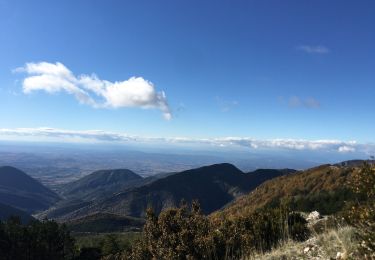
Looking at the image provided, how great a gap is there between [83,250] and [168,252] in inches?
2244

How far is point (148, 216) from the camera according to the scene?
12875mm

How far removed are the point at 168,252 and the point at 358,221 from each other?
6883 millimetres

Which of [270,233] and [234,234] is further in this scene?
[270,233]

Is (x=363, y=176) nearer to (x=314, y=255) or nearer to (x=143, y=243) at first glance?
(x=314, y=255)

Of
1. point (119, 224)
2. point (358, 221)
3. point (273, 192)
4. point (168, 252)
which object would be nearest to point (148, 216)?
point (168, 252)

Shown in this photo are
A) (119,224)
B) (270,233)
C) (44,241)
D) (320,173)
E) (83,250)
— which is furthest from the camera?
(119,224)

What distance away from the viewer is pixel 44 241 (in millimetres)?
56781

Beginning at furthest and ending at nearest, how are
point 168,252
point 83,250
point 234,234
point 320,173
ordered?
1. point 320,173
2. point 83,250
3. point 234,234
4. point 168,252

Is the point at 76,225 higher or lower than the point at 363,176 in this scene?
lower

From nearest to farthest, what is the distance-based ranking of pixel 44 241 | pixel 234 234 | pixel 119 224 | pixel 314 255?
1. pixel 314 255
2. pixel 234 234
3. pixel 44 241
4. pixel 119 224

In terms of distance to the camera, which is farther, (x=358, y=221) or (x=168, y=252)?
(x=168, y=252)

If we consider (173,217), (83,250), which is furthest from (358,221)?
(83,250)

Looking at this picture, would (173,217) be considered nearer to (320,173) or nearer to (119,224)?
(320,173)

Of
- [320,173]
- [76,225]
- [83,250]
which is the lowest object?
[76,225]
